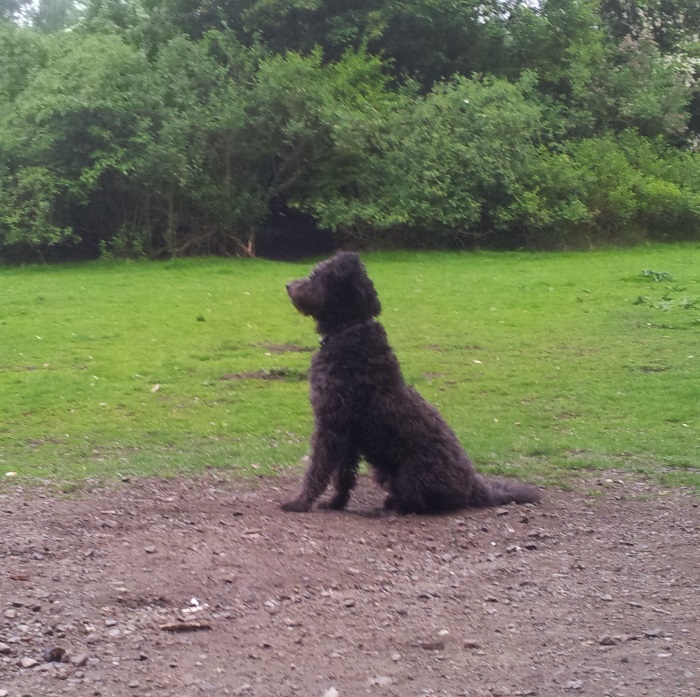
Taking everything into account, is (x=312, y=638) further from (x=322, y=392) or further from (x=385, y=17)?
(x=385, y=17)

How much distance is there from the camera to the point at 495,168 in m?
23.7

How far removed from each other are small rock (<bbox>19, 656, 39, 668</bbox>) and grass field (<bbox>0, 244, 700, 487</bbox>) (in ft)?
11.1

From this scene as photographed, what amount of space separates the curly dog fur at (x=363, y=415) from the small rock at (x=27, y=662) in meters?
2.67

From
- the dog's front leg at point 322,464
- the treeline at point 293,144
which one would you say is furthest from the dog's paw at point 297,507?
the treeline at point 293,144

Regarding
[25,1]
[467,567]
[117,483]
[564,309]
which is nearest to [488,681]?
[467,567]

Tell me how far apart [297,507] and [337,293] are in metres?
1.49

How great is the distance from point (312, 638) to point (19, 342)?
34.8 feet

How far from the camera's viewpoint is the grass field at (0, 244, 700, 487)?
8.27 meters

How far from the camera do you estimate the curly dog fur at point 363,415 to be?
6.32 m

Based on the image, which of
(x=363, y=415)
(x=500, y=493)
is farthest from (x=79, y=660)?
(x=500, y=493)

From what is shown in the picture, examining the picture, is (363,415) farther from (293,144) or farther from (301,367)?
(293,144)

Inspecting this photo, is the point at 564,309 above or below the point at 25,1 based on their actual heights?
below

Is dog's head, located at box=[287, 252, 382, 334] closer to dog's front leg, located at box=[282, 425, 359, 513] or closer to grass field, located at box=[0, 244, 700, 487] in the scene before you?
dog's front leg, located at box=[282, 425, 359, 513]

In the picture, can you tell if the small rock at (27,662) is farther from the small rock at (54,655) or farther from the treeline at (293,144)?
the treeline at (293,144)
